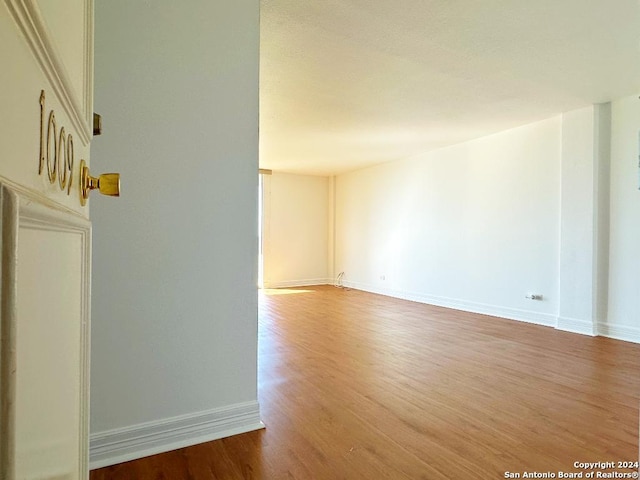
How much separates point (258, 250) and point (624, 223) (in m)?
3.92

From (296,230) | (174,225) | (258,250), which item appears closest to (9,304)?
(174,225)

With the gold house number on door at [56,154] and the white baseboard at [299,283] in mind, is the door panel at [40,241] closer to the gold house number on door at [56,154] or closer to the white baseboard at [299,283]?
the gold house number on door at [56,154]

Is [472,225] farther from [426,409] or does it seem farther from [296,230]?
[296,230]

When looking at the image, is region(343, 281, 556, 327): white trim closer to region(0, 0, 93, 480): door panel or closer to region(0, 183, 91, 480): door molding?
region(0, 0, 93, 480): door panel

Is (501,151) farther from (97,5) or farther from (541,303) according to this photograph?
(97,5)

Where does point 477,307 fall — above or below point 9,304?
below

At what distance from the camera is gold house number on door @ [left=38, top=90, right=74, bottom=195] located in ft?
1.31

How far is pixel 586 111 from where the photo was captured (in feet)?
13.3

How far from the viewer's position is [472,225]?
5.39 meters

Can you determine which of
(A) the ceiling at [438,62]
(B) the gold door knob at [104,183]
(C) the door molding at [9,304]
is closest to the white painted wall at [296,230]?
(A) the ceiling at [438,62]

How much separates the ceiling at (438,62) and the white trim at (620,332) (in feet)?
7.71

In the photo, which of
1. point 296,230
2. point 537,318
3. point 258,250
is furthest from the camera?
point 296,230

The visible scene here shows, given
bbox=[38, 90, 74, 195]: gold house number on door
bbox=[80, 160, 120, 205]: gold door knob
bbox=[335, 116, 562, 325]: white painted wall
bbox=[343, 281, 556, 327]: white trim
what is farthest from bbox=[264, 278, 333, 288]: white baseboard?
bbox=[38, 90, 74, 195]: gold house number on door

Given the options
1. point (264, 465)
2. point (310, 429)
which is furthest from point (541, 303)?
point (264, 465)
